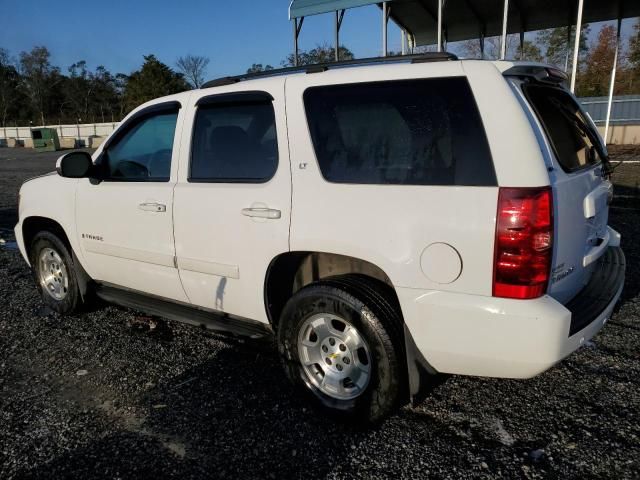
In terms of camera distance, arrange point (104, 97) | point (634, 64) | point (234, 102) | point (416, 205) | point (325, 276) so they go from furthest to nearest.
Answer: point (104, 97) → point (634, 64) → point (234, 102) → point (325, 276) → point (416, 205)

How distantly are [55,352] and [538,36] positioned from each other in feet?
111

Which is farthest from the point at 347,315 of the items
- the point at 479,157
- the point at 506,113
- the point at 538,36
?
the point at 538,36

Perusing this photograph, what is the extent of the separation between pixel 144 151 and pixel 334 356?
218 cm

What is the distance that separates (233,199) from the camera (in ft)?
9.87

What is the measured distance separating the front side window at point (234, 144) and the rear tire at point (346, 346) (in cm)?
83

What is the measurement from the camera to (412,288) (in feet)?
7.91

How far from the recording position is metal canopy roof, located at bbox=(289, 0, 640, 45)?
11047mm

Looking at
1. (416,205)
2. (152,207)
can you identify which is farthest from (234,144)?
(416,205)

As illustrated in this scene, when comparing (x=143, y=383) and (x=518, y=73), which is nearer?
(x=518, y=73)

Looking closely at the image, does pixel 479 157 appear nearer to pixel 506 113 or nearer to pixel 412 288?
pixel 506 113

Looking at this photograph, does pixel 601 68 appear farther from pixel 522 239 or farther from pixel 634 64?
pixel 522 239

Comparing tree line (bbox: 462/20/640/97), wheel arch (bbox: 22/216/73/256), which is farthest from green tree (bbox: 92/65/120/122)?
wheel arch (bbox: 22/216/73/256)

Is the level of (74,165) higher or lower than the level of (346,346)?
higher

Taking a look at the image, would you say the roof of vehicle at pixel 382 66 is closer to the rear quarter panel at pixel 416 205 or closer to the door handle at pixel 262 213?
the rear quarter panel at pixel 416 205
